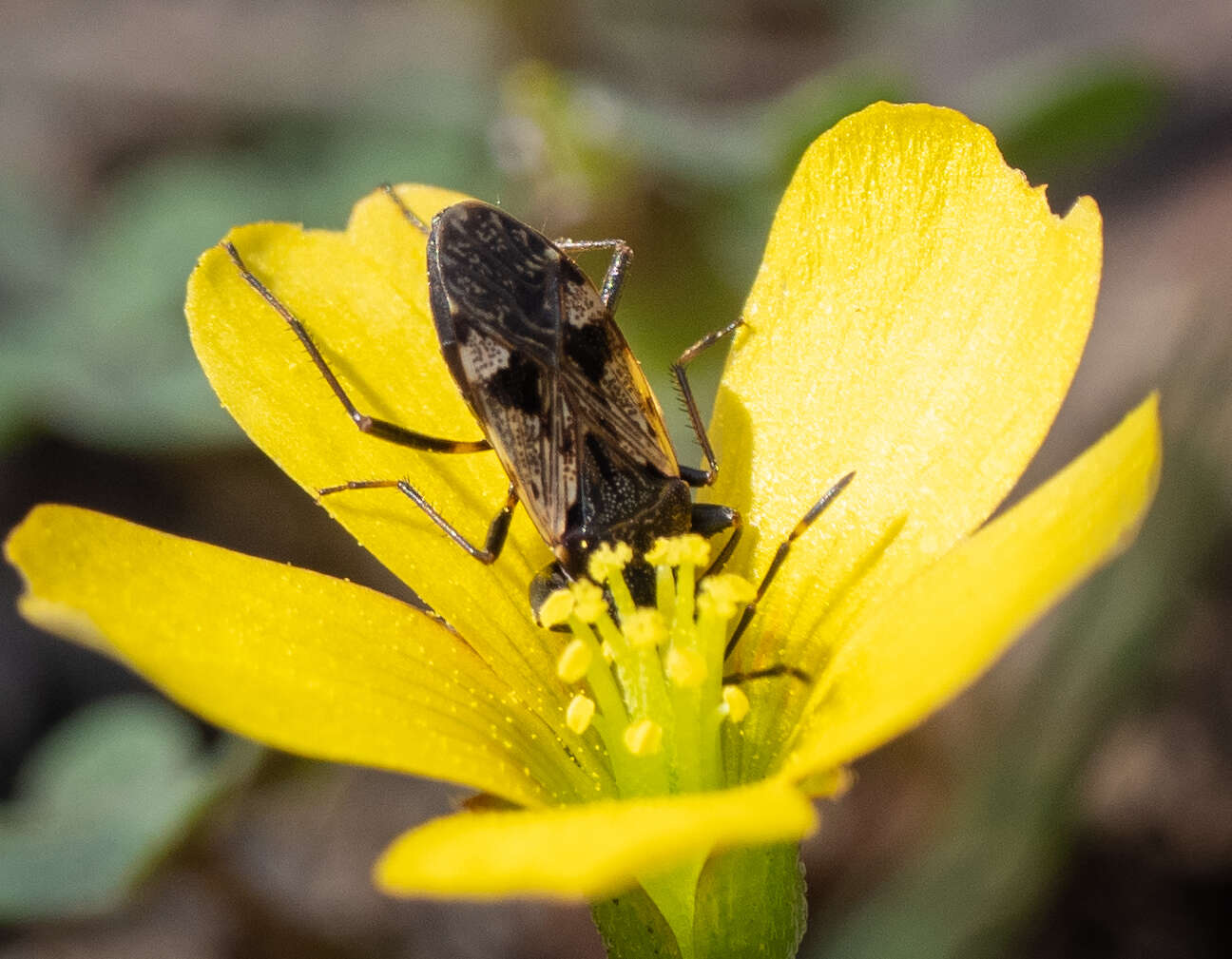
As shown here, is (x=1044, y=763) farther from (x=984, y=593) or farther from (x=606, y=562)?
(x=984, y=593)

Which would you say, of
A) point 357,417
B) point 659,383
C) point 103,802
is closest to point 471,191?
point 659,383

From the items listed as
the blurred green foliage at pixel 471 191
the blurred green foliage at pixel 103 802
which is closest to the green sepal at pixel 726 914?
the blurred green foliage at pixel 103 802

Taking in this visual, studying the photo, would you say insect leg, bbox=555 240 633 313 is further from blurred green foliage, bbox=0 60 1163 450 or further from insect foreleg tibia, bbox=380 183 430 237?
blurred green foliage, bbox=0 60 1163 450

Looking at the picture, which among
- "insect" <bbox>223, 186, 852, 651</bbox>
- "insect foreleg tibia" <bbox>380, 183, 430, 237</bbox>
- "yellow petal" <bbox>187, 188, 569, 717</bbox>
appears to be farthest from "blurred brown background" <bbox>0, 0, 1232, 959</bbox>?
"insect foreleg tibia" <bbox>380, 183, 430, 237</bbox>

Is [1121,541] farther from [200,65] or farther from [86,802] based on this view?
[200,65]

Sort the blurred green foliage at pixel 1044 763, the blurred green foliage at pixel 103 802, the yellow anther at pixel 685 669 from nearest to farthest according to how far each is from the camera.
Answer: the yellow anther at pixel 685 669
the blurred green foliage at pixel 103 802
the blurred green foliage at pixel 1044 763

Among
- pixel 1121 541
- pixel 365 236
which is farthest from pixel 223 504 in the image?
pixel 1121 541

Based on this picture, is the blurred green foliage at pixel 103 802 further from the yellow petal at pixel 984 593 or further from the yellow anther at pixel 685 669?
the yellow petal at pixel 984 593
